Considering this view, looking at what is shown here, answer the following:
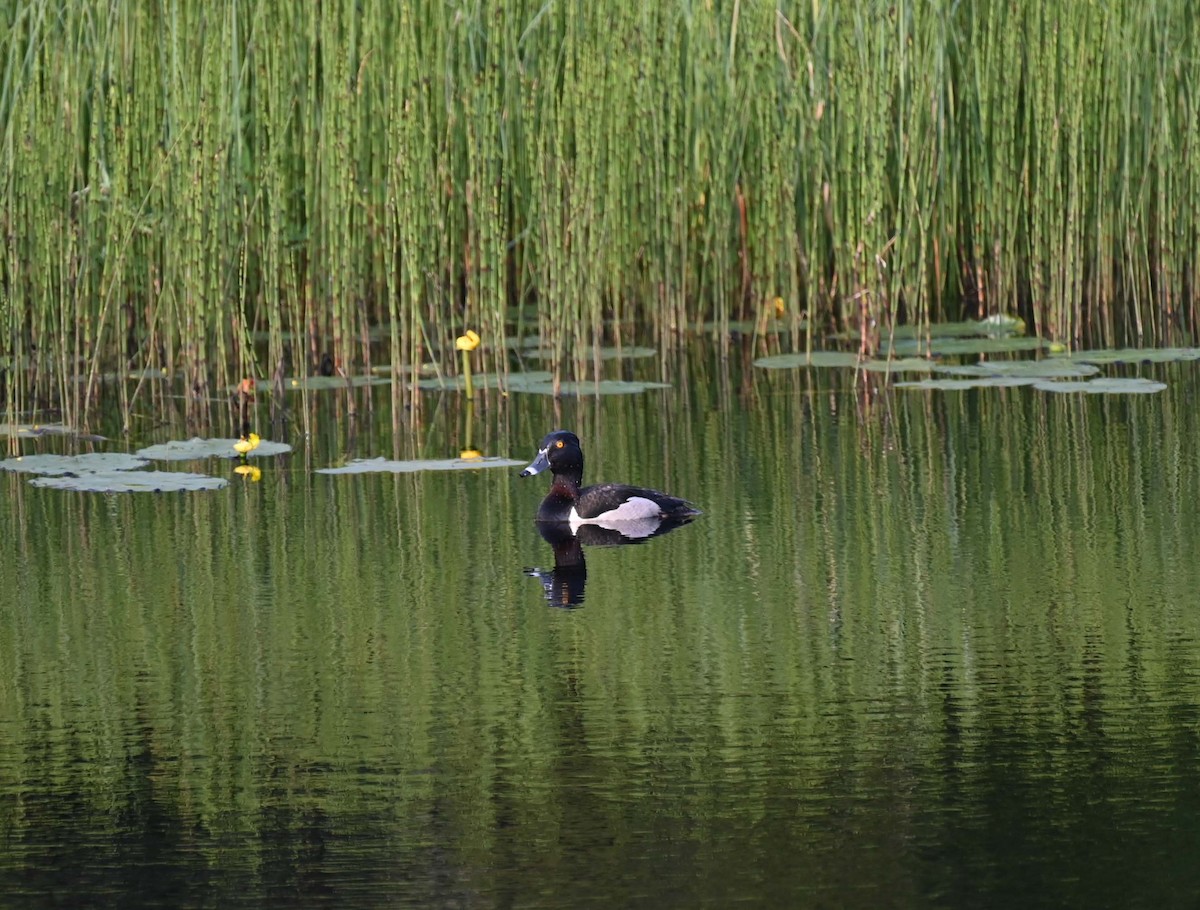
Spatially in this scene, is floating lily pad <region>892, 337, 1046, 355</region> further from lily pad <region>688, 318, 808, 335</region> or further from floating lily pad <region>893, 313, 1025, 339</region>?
lily pad <region>688, 318, 808, 335</region>

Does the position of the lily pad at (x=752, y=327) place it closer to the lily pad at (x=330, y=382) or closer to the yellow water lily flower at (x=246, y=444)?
the lily pad at (x=330, y=382)

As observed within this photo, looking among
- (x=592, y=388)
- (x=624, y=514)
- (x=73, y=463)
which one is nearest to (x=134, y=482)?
(x=73, y=463)

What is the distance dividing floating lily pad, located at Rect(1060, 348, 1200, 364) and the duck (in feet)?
9.20

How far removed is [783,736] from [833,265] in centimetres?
658

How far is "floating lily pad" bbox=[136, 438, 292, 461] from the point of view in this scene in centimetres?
759

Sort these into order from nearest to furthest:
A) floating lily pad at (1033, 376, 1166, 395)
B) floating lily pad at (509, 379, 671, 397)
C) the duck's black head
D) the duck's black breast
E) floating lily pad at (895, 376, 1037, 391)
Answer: the duck's black breast < the duck's black head < floating lily pad at (1033, 376, 1166, 395) < floating lily pad at (895, 376, 1037, 391) < floating lily pad at (509, 379, 671, 397)

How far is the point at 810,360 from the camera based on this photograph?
30.0 feet

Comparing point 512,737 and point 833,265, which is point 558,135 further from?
point 512,737

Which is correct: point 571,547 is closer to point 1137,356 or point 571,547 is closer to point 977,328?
point 1137,356

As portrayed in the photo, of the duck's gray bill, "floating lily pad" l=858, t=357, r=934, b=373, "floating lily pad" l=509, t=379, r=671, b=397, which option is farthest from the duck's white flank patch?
"floating lily pad" l=858, t=357, r=934, b=373

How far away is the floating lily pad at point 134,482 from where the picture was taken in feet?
23.3

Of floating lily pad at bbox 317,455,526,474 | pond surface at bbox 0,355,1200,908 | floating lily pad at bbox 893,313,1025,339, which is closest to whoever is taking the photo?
pond surface at bbox 0,355,1200,908

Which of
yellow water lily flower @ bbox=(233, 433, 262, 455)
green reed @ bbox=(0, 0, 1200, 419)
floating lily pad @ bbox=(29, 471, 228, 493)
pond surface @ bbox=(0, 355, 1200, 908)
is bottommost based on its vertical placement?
pond surface @ bbox=(0, 355, 1200, 908)

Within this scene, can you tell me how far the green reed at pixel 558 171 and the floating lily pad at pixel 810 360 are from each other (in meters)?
0.15
